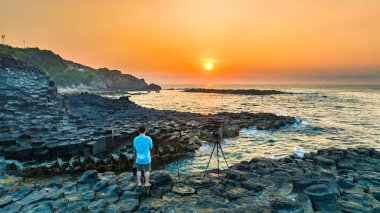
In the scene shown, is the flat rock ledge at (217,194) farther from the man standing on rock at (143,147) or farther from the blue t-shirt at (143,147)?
the blue t-shirt at (143,147)

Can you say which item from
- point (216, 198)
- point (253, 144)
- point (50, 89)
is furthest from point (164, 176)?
point (50, 89)

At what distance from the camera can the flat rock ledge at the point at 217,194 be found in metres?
7.88

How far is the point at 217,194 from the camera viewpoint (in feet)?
29.3

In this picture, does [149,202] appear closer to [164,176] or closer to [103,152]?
[164,176]

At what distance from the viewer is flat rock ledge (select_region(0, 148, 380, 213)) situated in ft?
25.9

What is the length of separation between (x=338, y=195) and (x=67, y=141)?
15.8 metres

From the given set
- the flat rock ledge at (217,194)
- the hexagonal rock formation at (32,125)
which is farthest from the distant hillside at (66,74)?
the flat rock ledge at (217,194)

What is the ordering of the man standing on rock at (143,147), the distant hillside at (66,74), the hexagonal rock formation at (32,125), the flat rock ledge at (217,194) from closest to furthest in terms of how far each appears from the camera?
the flat rock ledge at (217,194) → the man standing on rock at (143,147) → the hexagonal rock formation at (32,125) → the distant hillside at (66,74)

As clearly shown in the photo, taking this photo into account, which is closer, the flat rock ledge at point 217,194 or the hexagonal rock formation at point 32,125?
the flat rock ledge at point 217,194

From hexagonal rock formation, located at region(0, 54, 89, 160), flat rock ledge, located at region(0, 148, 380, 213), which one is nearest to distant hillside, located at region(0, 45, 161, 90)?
hexagonal rock formation, located at region(0, 54, 89, 160)

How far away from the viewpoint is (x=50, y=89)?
4016 centimetres

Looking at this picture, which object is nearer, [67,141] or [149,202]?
[149,202]

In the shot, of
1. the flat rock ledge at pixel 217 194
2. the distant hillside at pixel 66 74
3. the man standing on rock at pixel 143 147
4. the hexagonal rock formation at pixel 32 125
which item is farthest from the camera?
the distant hillside at pixel 66 74

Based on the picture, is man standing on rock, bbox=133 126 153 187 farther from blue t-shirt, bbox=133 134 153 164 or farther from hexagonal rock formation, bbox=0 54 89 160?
hexagonal rock formation, bbox=0 54 89 160
